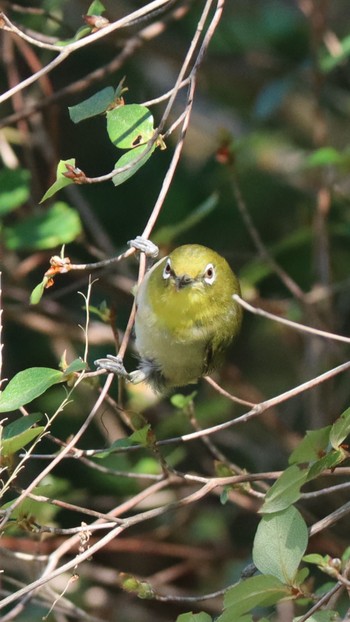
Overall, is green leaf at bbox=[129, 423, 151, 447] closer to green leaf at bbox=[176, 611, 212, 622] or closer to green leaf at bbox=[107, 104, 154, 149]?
green leaf at bbox=[176, 611, 212, 622]

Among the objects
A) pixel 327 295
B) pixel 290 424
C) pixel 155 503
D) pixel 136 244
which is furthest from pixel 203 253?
pixel 290 424

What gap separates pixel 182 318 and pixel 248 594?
1242mm

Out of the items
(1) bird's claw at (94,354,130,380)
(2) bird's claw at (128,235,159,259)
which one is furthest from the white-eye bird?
(1) bird's claw at (94,354,130,380)

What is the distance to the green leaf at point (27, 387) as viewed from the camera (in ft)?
6.73

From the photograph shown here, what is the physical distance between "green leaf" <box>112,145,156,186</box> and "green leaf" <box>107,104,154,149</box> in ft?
0.08

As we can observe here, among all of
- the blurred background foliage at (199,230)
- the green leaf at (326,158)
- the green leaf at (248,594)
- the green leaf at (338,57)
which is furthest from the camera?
the blurred background foliage at (199,230)

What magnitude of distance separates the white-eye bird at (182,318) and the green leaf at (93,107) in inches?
34.7

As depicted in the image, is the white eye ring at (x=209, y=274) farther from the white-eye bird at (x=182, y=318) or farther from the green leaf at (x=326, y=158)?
the green leaf at (x=326, y=158)

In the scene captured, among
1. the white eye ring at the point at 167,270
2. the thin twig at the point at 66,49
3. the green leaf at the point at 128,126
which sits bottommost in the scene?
the white eye ring at the point at 167,270

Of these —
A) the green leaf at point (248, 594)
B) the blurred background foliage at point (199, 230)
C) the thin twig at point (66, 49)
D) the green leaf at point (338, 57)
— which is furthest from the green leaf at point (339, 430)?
the green leaf at point (338, 57)

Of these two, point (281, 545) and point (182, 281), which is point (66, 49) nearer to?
point (182, 281)

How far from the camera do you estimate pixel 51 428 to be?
4637 millimetres

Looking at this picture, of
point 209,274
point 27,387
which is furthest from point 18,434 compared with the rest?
point 209,274

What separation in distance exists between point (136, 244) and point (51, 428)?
7.25 feet
